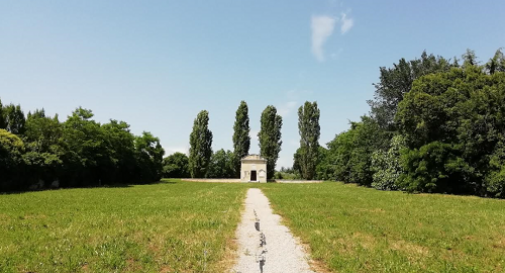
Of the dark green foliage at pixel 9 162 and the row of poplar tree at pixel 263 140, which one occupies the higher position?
the row of poplar tree at pixel 263 140

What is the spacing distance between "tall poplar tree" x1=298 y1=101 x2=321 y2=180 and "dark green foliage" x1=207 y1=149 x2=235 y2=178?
19.0 m

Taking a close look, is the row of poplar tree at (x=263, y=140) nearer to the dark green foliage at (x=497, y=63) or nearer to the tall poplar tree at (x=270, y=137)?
the tall poplar tree at (x=270, y=137)

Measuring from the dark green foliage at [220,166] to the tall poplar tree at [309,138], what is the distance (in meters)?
19.0

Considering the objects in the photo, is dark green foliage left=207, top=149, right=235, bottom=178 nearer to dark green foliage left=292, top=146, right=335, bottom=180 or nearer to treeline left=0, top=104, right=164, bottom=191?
dark green foliage left=292, top=146, right=335, bottom=180

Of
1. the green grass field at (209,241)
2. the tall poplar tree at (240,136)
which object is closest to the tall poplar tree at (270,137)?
the tall poplar tree at (240,136)

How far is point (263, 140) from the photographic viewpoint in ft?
235

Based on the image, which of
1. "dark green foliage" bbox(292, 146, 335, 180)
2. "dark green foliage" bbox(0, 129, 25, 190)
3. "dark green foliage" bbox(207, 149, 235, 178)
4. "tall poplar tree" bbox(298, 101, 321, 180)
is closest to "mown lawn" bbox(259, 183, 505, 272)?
"dark green foliage" bbox(0, 129, 25, 190)

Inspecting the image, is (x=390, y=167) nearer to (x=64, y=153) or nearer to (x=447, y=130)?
(x=447, y=130)

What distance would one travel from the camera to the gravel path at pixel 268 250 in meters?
7.36

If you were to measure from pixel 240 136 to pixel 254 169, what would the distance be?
1138 cm

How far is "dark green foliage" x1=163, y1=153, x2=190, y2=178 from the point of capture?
7708 centimetres

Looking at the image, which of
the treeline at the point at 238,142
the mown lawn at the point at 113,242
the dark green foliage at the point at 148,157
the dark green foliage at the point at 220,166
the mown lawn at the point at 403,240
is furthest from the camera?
the dark green foliage at the point at 220,166

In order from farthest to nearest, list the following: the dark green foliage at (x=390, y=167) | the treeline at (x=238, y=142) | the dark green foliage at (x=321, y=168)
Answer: the dark green foliage at (x=321, y=168)
the treeline at (x=238, y=142)
the dark green foliage at (x=390, y=167)

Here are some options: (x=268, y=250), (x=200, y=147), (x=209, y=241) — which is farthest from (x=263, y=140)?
(x=268, y=250)
